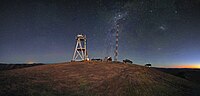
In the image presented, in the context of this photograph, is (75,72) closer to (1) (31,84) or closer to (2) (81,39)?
(1) (31,84)

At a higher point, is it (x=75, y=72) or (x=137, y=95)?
(x=75, y=72)

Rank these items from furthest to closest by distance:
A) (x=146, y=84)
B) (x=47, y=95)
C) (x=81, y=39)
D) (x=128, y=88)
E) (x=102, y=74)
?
(x=81, y=39), (x=102, y=74), (x=146, y=84), (x=128, y=88), (x=47, y=95)

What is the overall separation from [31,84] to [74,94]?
13.7ft

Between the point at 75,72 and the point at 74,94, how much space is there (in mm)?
7270

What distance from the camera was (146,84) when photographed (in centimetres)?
2148

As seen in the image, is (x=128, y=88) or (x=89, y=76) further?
(x=89, y=76)

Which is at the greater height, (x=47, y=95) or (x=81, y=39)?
(x=81, y=39)

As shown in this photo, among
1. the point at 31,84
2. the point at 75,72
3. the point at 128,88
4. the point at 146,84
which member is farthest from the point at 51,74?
the point at 146,84

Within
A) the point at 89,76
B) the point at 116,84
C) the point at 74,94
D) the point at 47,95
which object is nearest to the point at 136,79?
the point at 116,84

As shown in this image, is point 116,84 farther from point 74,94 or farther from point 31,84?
point 31,84

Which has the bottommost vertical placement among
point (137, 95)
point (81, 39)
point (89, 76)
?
point (137, 95)

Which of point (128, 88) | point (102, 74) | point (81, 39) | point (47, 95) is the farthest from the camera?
point (81, 39)

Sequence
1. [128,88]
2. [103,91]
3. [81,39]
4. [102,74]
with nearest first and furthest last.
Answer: [103,91] → [128,88] → [102,74] → [81,39]

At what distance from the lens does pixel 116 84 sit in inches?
784
